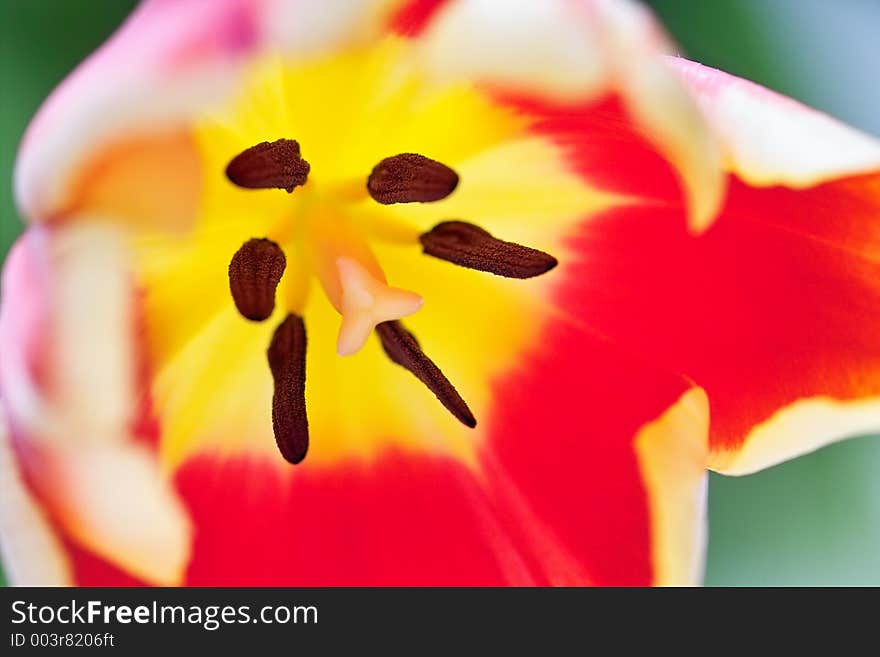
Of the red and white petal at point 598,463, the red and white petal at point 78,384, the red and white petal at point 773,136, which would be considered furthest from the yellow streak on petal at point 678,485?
the red and white petal at point 78,384

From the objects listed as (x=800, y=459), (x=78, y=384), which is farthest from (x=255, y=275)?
(x=800, y=459)

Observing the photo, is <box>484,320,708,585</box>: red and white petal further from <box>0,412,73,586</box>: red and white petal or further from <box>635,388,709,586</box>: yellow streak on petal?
<box>0,412,73,586</box>: red and white petal

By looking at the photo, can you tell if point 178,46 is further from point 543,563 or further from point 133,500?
point 543,563

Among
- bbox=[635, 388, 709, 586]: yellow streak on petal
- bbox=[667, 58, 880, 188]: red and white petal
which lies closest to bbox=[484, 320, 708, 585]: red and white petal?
bbox=[635, 388, 709, 586]: yellow streak on petal

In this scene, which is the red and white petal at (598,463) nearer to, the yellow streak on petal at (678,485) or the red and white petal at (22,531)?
the yellow streak on petal at (678,485)

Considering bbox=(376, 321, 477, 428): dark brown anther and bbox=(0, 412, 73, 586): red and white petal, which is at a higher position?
bbox=(376, 321, 477, 428): dark brown anther
